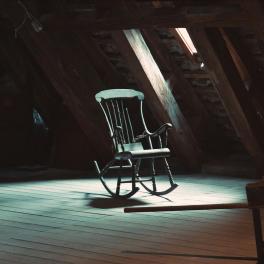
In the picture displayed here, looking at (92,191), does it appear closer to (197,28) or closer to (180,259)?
(197,28)

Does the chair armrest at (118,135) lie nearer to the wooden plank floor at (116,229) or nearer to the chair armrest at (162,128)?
the chair armrest at (162,128)

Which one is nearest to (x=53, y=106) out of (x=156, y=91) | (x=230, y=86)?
(x=156, y=91)

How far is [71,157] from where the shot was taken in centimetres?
727

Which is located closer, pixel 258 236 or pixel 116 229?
pixel 258 236

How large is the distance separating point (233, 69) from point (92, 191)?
1688 mm

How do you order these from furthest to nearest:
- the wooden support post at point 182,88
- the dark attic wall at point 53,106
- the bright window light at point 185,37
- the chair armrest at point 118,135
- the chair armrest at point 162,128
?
the dark attic wall at point 53,106 → the wooden support post at point 182,88 → the bright window light at point 185,37 → the chair armrest at point 162,128 → the chair armrest at point 118,135

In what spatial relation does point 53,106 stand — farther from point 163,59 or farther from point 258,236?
point 258,236

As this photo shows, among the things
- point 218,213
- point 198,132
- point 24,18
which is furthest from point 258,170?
point 24,18

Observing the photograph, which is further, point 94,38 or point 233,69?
point 94,38

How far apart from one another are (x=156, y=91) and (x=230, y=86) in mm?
836

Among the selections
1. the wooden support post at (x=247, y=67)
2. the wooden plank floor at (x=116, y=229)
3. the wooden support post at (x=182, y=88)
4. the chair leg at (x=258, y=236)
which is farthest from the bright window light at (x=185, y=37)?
the chair leg at (x=258, y=236)

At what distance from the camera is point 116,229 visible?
14.2 feet

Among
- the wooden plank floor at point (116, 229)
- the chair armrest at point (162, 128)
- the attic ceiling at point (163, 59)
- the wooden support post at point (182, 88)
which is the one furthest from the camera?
the wooden support post at point (182, 88)

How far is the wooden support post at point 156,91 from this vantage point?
575 centimetres
